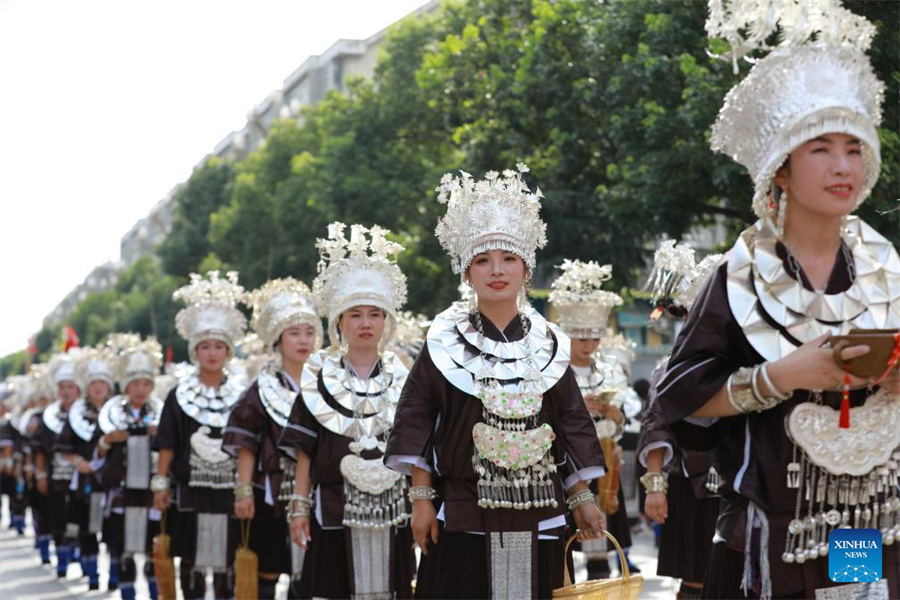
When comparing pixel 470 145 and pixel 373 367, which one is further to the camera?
pixel 470 145

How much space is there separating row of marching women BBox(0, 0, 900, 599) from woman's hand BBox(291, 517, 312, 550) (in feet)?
0.05

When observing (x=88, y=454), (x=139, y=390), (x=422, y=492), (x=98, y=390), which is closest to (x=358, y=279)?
(x=422, y=492)

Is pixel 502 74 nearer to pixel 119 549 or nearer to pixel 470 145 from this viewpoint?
pixel 470 145

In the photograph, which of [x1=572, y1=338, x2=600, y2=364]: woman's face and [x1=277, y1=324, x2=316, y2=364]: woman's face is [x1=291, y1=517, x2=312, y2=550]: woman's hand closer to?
[x1=277, y1=324, x2=316, y2=364]: woman's face

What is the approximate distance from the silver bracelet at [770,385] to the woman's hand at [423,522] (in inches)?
89.7

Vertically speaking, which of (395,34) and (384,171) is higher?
(395,34)

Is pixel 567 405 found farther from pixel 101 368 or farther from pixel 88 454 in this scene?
pixel 101 368

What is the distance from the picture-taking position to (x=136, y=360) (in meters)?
15.6

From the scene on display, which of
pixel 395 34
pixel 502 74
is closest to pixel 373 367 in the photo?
pixel 502 74

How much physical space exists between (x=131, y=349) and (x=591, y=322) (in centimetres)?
606

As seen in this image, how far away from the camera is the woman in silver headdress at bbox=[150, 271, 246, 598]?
1178cm

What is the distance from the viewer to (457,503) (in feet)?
22.1

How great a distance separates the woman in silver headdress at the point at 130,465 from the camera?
14.4 meters

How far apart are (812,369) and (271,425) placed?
6.27m
